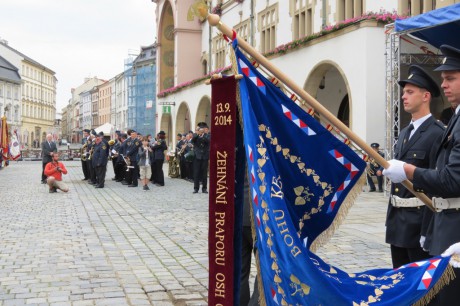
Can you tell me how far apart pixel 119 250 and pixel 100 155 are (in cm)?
1131

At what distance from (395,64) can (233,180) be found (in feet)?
37.2

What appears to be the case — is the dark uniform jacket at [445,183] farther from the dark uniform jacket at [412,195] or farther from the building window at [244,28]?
the building window at [244,28]

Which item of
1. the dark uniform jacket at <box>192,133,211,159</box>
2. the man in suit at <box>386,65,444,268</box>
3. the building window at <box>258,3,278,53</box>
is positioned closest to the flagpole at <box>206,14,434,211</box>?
the man in suit at <box>386,65,444,268</box>

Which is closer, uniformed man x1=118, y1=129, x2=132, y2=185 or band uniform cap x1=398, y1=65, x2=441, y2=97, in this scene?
band uniform cap x1=398, y1=65, x2=441, y2=97

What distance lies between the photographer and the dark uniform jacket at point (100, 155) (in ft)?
60.5

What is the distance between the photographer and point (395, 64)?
1383 centimetres

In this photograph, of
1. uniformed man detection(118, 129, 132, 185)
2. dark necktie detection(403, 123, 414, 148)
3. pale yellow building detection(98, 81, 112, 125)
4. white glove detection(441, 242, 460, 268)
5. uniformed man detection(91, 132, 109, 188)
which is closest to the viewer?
white glove detection(441, 242, 460, 268)

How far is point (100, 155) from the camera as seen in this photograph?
18.5m

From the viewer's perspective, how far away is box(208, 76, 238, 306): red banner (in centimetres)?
358

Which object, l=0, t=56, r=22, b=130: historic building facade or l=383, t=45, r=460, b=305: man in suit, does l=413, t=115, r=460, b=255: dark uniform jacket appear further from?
l=0, t=56, r=22, b=130: historic building facade

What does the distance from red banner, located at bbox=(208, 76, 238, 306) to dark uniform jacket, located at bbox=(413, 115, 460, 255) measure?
1.18 m

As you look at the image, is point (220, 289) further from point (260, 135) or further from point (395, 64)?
point (395, 64)

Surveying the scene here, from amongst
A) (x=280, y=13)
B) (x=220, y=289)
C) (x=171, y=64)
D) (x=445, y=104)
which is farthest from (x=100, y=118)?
(x=220, y=289)

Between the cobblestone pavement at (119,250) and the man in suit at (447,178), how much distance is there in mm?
2557
